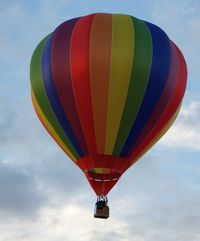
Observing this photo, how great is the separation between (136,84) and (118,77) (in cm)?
75

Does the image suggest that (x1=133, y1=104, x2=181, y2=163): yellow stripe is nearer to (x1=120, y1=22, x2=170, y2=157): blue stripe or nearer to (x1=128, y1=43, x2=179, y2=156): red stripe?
(x1=128, y1=43, x2=179, y2=156): red stripe

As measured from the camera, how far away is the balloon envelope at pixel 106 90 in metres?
34.1

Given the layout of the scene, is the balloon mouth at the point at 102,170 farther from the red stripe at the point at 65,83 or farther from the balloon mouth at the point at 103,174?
the red stripe at the point at 65,83

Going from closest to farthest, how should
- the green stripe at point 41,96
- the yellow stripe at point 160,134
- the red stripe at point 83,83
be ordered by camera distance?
the red stripe at point 83,83 → the green stripe at point 41,96 → the yellow stripe at point 160,134

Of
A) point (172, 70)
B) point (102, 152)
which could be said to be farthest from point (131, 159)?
point (172, 70)

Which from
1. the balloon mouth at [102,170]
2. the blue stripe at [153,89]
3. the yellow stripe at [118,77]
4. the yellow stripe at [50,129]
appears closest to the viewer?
the yellow stripe at [118,77]

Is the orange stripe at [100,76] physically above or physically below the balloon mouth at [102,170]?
above

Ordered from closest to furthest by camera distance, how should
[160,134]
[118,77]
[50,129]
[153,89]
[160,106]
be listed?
[118,77] → [153,89] → [160,106] → [50,129] → [160,134]

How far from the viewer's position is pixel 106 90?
34.1m

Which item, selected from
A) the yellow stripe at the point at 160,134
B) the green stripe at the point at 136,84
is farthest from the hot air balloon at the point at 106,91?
the yellow stripe at the point at 160,134

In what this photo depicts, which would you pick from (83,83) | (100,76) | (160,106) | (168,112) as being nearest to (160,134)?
(168,112)

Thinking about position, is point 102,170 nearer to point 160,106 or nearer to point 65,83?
point 160,106

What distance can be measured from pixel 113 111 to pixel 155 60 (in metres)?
2.62

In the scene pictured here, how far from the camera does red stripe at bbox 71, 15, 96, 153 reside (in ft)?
112
